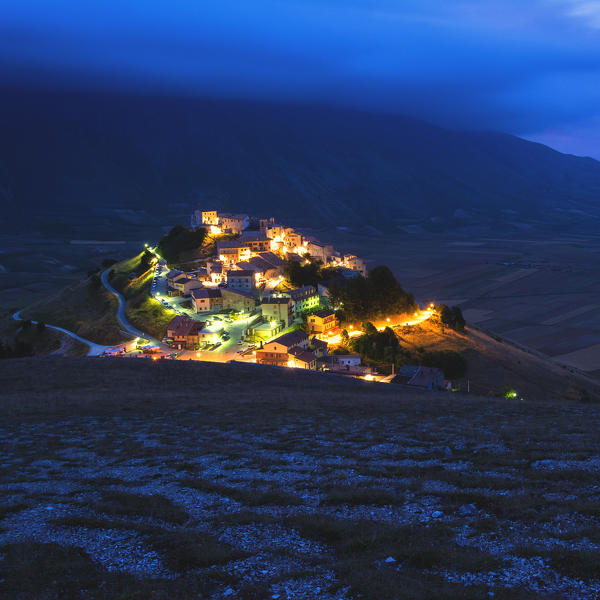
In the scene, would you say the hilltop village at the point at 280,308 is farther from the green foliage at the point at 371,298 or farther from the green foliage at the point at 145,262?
the green foliage at the point at 145,262

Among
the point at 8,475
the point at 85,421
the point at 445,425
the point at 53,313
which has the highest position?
the point at 445,425

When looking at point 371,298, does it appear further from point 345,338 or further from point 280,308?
point 280,308

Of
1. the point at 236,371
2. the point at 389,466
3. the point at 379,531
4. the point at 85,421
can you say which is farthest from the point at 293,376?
the point at 379,531

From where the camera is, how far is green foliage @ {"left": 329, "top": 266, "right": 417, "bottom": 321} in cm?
6040

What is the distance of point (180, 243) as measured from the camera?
93312 millimetres

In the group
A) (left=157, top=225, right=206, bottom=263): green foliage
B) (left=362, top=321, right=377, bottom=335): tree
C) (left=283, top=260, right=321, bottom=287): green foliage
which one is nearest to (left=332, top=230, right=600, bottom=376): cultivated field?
(left=362, top=321, right=377, bottom=335): tree

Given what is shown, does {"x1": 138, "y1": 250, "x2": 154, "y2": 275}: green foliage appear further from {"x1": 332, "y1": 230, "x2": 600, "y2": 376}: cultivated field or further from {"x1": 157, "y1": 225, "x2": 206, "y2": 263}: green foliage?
{"x1": 332, "y1": 230, "x2": 600, "y2": 376}: cultivated field

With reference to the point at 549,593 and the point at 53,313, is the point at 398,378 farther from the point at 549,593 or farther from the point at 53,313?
the point at 53,313

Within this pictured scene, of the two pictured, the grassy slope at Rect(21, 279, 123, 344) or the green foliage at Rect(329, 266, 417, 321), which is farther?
the grassy slope at Rect(21, 279, 123, 344)

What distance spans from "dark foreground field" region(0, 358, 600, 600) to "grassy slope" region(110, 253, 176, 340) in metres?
41.2

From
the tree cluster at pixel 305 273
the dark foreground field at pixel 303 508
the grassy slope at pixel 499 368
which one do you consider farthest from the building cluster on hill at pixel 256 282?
the dark foreground field at pixel 303 508

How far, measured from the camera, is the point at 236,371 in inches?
1405

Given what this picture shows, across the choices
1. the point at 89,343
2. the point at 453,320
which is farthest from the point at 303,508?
the point at 453,320

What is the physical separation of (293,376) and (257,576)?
2842 centimetres
